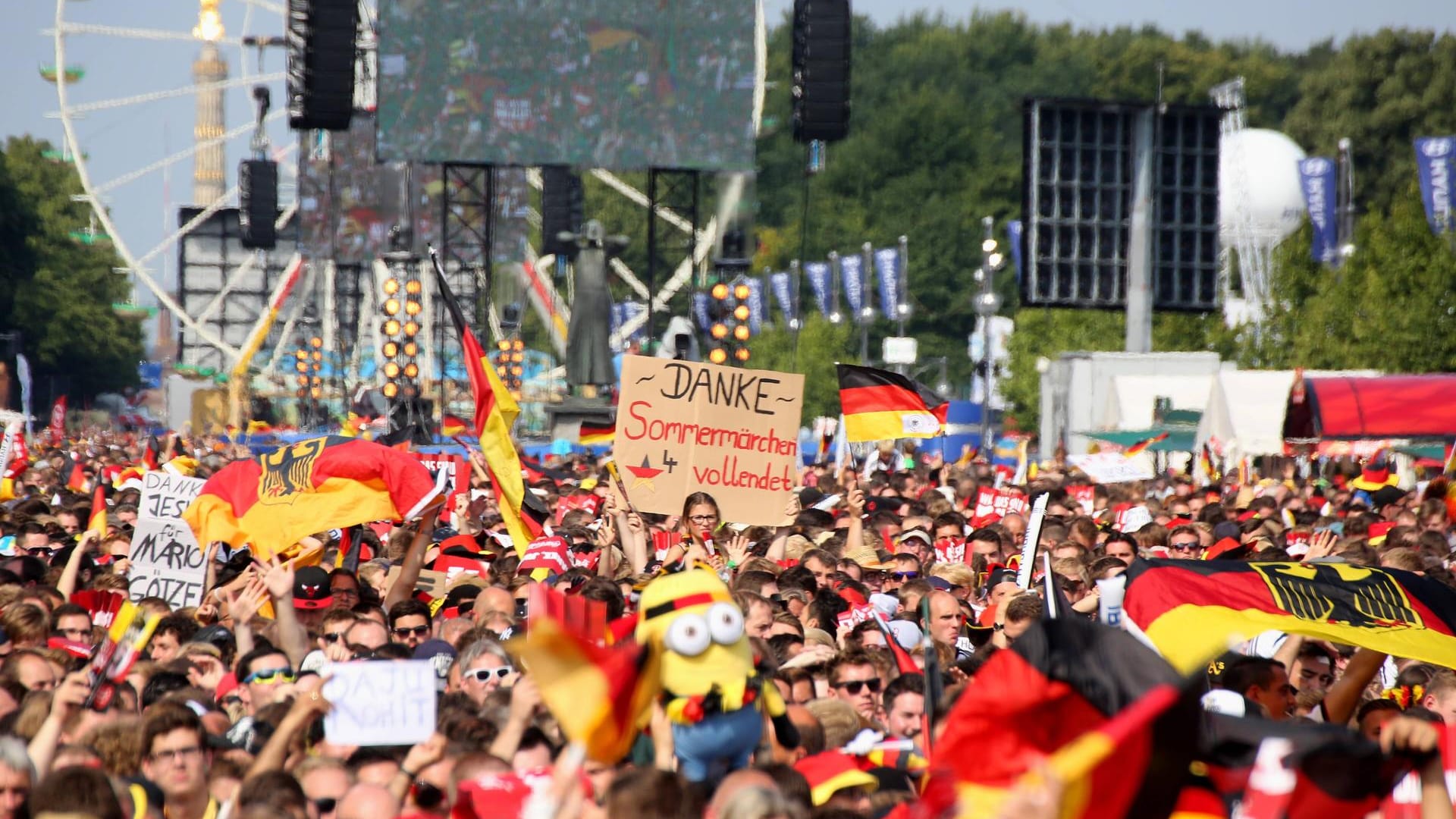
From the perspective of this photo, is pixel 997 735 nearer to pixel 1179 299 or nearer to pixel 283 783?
pixel 283 783

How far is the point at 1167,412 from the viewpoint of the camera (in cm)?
3425

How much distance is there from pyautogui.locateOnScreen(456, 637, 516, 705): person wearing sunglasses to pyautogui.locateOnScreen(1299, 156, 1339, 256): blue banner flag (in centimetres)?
4352

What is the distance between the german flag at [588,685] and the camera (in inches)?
195

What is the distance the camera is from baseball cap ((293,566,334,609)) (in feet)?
32.8

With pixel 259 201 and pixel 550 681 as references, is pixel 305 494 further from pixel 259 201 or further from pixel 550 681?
pixel 259 201

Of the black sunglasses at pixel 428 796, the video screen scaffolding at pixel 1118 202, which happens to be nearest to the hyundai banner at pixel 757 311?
the video screen scaffolding at pixel 1118 202

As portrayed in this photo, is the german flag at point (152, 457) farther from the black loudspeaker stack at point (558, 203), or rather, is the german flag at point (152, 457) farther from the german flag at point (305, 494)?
the black loudspeaker stack at point (558, 203)

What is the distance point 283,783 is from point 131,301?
342 ft

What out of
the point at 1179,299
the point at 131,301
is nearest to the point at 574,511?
the point at 1179,299

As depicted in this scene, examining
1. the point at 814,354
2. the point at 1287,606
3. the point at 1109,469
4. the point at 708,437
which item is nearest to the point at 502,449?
the point at 708,437

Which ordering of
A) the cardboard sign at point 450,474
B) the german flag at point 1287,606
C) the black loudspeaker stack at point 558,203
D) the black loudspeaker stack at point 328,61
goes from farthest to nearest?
the black loudspeaker stack at point 558,203 < the black loudspeaker stack at point 328,61 < the cardboard sign at point 450,474 < the german flag at point 1287,606

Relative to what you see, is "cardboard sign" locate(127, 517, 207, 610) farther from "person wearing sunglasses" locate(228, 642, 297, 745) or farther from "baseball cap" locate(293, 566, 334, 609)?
"person wearing sunglasses" locate(228, 642, 297, 745)

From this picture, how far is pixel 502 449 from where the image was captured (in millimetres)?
11750

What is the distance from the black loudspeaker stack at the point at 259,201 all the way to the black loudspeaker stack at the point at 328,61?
3284 cm
